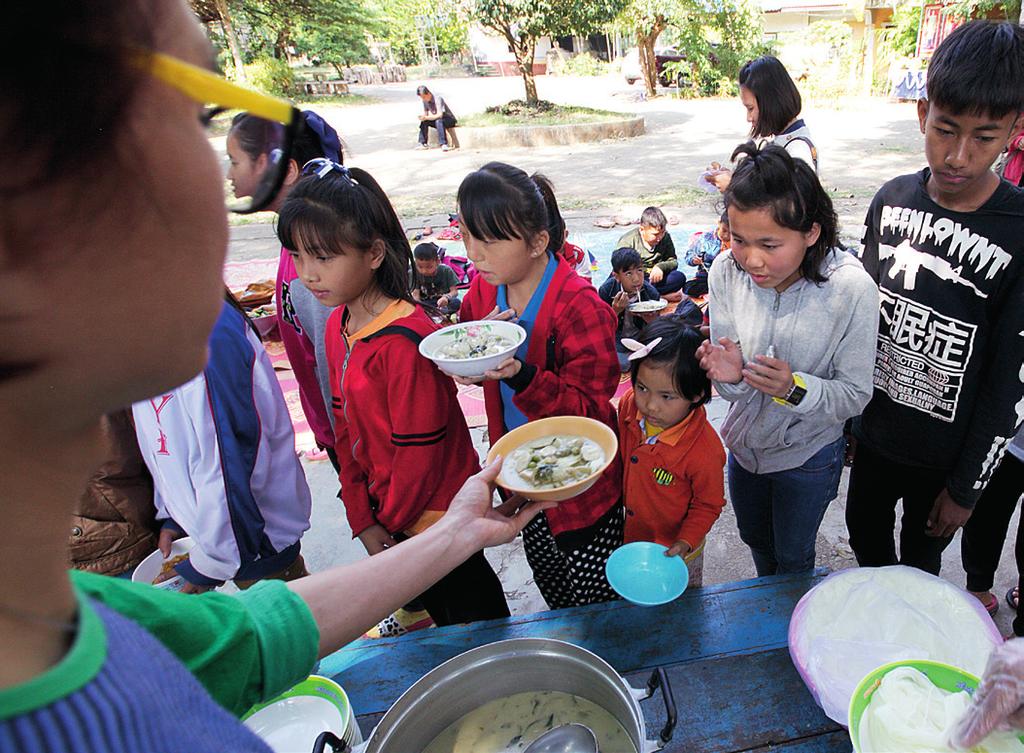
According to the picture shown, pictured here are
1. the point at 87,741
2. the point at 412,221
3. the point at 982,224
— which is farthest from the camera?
the point at 412,221

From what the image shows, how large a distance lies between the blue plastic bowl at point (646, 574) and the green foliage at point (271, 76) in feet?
75.7

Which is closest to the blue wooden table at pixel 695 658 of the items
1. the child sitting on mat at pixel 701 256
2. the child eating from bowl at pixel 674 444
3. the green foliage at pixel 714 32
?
the child eating from bowl at pixel 674 444

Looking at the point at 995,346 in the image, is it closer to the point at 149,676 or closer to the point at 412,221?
the point at 149,676

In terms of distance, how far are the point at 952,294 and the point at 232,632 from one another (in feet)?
6.72

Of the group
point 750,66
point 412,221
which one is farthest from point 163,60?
point 412,221

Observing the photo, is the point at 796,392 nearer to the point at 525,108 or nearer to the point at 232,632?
the point at 232,632

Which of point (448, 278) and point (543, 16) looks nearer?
point (448, 278)

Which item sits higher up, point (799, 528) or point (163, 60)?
point (163, 60)

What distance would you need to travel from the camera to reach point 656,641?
1.49m

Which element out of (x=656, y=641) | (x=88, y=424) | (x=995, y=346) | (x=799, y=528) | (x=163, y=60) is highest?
(x=163, y=60)

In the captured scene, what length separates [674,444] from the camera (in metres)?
1.97

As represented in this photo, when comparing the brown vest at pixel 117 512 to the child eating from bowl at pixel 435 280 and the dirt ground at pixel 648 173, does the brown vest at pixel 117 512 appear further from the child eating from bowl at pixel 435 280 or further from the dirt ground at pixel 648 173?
the child eating from bowl at pixel 435 280

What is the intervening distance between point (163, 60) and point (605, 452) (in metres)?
1.49

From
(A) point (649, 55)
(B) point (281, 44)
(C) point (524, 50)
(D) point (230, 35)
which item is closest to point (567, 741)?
(C) point (524, 50)
